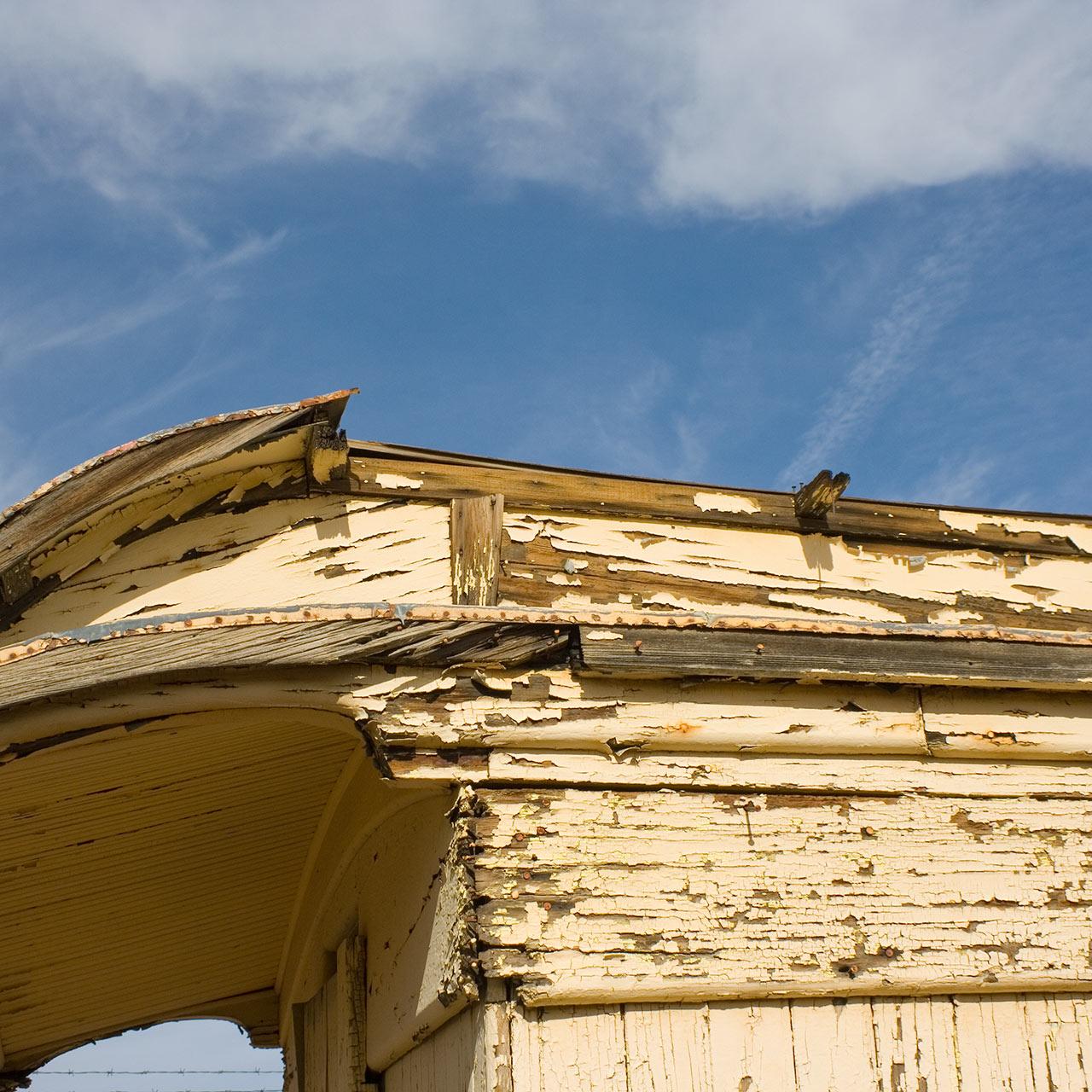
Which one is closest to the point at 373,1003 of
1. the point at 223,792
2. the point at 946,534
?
the point at 223,792

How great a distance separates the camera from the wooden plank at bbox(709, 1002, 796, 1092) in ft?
8.39

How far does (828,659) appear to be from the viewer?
2.93 m

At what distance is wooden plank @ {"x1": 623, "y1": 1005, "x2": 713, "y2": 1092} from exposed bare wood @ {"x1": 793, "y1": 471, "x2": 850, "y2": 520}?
3.00 meters

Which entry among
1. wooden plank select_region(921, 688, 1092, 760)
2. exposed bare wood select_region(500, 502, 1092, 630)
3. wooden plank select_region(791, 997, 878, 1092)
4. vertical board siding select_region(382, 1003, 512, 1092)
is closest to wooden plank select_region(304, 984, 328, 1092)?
vertical board siding select_region(382, 1003, 512, 1092)

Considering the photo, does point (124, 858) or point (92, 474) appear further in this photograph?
point (92, 474)

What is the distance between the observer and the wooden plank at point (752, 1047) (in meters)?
2.56

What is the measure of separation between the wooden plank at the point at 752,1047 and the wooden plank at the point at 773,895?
0.05 metres

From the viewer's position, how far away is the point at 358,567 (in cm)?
491

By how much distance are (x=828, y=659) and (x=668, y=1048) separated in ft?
3.26

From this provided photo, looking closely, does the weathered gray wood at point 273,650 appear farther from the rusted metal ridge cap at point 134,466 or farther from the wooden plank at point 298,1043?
the wooden plank at point 298,1043

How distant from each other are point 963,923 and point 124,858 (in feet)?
9.15

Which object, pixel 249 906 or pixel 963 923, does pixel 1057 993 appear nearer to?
pixel 963 923

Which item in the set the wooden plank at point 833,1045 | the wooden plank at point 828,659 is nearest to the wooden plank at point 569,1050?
the wooden plank at point 833,1045

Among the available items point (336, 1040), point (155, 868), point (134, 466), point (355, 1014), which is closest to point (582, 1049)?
point (355, 1014)
